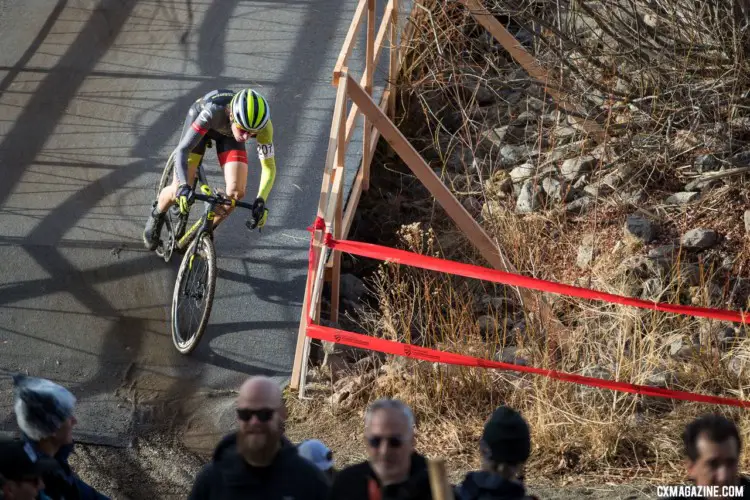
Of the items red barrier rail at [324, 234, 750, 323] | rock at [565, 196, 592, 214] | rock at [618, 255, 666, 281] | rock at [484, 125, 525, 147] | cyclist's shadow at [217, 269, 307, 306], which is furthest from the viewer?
rock at [484, 125, 525, 147]

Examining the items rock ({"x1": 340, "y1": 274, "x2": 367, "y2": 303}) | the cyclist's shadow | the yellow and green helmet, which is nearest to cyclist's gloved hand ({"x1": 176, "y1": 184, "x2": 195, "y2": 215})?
the yellow and green helmet

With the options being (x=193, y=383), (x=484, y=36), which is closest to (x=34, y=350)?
(x=193, y=383)

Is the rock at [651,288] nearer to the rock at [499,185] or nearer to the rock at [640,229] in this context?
the rock at [640,229]

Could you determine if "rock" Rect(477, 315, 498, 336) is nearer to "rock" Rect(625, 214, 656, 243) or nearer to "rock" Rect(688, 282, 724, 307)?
"rock" Rect(625, 214, 656, 243)

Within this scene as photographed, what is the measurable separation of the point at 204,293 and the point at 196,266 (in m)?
0.26

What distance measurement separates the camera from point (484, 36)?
12.3 meters

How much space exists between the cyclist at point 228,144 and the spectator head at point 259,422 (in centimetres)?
372

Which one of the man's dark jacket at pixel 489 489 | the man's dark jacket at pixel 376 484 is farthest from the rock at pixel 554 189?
the man's dark jacket at pixel 376 484

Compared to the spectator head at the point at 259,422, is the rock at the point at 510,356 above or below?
below

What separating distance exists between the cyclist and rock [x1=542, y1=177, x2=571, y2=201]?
3.01 m

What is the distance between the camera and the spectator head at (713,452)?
4051 mm

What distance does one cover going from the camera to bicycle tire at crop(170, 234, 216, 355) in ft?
26.8

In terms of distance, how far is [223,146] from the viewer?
28.8ft

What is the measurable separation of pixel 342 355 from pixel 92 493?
4.25m
